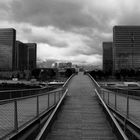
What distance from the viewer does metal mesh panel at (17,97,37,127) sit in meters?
6.67

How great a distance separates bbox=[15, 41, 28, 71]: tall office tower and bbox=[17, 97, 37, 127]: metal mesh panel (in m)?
149

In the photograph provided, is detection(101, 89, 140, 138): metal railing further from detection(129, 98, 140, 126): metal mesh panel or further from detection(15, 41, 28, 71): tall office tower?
detection(15, 41, 28, 71): tall office tower

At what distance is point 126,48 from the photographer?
13712cm

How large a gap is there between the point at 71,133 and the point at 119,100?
3636 millimetres

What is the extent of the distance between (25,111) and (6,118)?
1.57 metres

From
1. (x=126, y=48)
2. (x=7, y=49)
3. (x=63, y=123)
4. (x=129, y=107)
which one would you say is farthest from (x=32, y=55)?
(x=129, y=107)

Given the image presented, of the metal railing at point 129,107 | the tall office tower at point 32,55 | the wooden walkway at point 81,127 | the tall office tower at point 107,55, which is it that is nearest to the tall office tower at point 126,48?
the tall office tower at point 107,55

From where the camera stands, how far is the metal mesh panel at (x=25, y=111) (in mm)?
6672

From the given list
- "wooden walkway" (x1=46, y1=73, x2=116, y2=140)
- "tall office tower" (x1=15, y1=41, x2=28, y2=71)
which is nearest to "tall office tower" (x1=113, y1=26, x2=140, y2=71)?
"tall office tower" (x1=15, y1=41, x2=28, y2=71)

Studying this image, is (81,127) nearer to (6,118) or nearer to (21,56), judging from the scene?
(6,118)

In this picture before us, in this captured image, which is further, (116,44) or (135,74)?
(116,44)

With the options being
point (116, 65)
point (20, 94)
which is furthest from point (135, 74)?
point (20, 94)

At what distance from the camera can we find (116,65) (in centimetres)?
13988

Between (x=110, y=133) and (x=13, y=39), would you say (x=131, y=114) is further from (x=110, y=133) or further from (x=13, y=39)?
(x=13, y=39)
